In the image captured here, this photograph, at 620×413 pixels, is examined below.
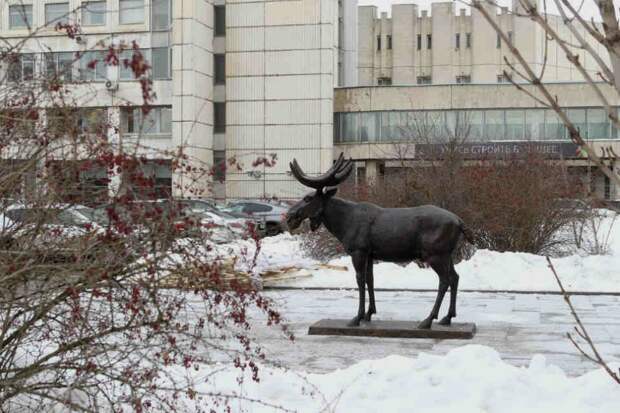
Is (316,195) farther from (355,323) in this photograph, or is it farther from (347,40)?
(347,40)

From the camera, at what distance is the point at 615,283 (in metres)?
18.1

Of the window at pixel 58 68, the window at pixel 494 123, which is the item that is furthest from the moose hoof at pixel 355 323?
the window at pixel 494 123

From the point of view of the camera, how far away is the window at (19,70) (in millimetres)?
5984

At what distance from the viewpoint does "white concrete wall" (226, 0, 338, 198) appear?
60312 millimetres

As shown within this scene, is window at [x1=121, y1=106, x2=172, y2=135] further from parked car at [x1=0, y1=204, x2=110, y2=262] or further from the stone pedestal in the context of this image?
the stone pedestal

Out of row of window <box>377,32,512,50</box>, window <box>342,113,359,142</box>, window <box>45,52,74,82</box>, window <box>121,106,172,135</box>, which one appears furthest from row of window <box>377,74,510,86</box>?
window <box>121,106,172,135</box>

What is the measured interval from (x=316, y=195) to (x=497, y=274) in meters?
7.36

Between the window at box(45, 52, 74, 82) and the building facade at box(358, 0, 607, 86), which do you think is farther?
the building facade at box(358, 0, 607, 86)

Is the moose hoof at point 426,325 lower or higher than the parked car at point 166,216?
lower

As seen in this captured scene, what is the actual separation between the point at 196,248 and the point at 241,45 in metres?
56.9

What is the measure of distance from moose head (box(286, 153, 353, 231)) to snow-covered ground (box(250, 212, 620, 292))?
569cm

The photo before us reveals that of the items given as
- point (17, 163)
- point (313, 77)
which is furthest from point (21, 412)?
point (313, 77)

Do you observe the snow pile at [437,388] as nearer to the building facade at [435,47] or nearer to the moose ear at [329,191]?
the moose ear at [329,191]

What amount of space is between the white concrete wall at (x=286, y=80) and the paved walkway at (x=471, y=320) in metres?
42.5
